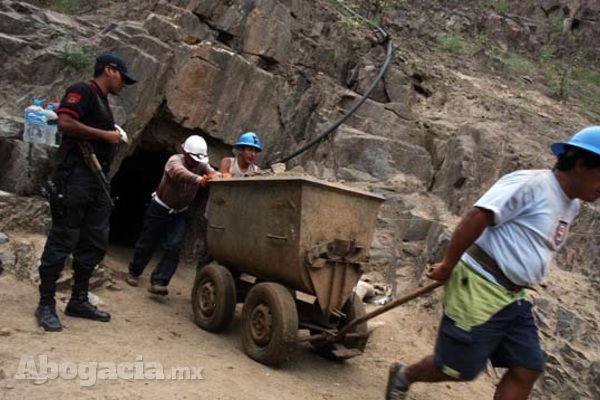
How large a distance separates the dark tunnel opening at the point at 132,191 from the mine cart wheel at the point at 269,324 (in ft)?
17.0

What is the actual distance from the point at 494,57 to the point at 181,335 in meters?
8.89

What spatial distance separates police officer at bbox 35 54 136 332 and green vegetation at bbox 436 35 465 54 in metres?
8.09

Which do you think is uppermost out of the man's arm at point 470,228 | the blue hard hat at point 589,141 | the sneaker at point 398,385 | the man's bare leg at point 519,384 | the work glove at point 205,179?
the blue hard hat at point 589,141

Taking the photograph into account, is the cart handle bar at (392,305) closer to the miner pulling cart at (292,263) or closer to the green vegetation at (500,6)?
the miner pulling cart at (292,263)

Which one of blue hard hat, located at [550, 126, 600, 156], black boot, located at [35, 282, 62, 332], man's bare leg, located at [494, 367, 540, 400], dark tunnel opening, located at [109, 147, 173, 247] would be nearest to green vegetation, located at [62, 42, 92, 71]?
dark tunnel opening, located at [109, 147, 173, 247]

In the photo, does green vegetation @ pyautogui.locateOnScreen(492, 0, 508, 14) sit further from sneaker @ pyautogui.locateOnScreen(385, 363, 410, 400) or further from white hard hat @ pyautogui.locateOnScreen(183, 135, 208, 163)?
sneaker @ pyautogui.locateOnScreen(385, 363, 410, 400)

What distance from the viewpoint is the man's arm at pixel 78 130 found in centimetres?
431

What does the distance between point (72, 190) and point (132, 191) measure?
674cm

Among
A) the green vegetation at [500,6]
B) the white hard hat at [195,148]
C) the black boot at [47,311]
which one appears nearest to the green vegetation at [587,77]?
the green vegetation at [500,6]

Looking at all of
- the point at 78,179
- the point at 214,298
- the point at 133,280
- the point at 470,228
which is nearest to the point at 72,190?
the point at 78,179

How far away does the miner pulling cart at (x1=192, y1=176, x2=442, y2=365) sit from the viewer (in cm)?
442

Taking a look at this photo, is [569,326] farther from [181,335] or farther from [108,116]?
[108,116]

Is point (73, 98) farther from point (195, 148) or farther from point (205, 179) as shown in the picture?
point (195, 148)

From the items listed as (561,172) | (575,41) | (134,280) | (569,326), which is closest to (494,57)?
(575,41)
